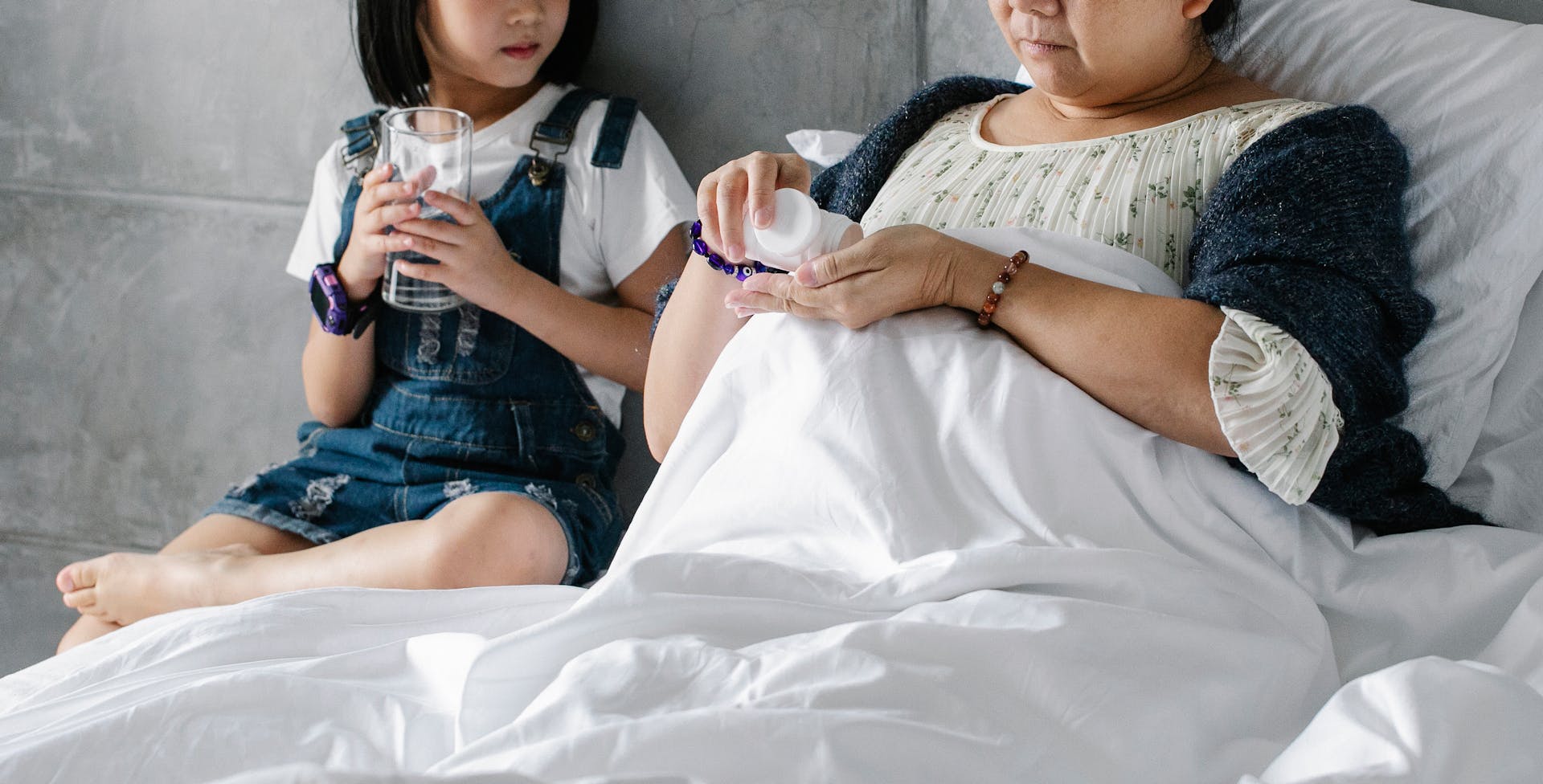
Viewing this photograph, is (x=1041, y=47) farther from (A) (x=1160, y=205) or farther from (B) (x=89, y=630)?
(B) (x=89, y=630)

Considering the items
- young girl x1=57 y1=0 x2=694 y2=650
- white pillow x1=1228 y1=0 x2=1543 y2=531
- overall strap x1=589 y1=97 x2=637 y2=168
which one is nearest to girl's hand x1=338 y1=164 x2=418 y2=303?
young girl x1=57 y1=0 x2=694 y2=650

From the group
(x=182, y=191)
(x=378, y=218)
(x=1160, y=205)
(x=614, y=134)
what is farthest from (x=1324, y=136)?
(x=182, y=191)

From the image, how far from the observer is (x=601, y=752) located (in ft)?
2.49

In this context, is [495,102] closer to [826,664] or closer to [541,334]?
[541,334]

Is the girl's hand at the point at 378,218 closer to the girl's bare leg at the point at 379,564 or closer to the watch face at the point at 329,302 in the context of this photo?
the watch face at the point at 329,302

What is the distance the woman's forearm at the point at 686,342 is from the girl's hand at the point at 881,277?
15 centimetres

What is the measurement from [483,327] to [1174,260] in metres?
0.88

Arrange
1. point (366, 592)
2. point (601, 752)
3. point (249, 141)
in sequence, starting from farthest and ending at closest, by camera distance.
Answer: point (249, 141) → point (366, 592) → point (601, 752)

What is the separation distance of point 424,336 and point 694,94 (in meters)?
0.47

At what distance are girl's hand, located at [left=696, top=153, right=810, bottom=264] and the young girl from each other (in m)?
0.47

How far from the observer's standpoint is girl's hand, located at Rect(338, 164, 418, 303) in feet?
4.98

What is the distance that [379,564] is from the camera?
4.94 ft

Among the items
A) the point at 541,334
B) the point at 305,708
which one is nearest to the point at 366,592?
the point at 305,708

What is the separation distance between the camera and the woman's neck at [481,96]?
5.68 ft
